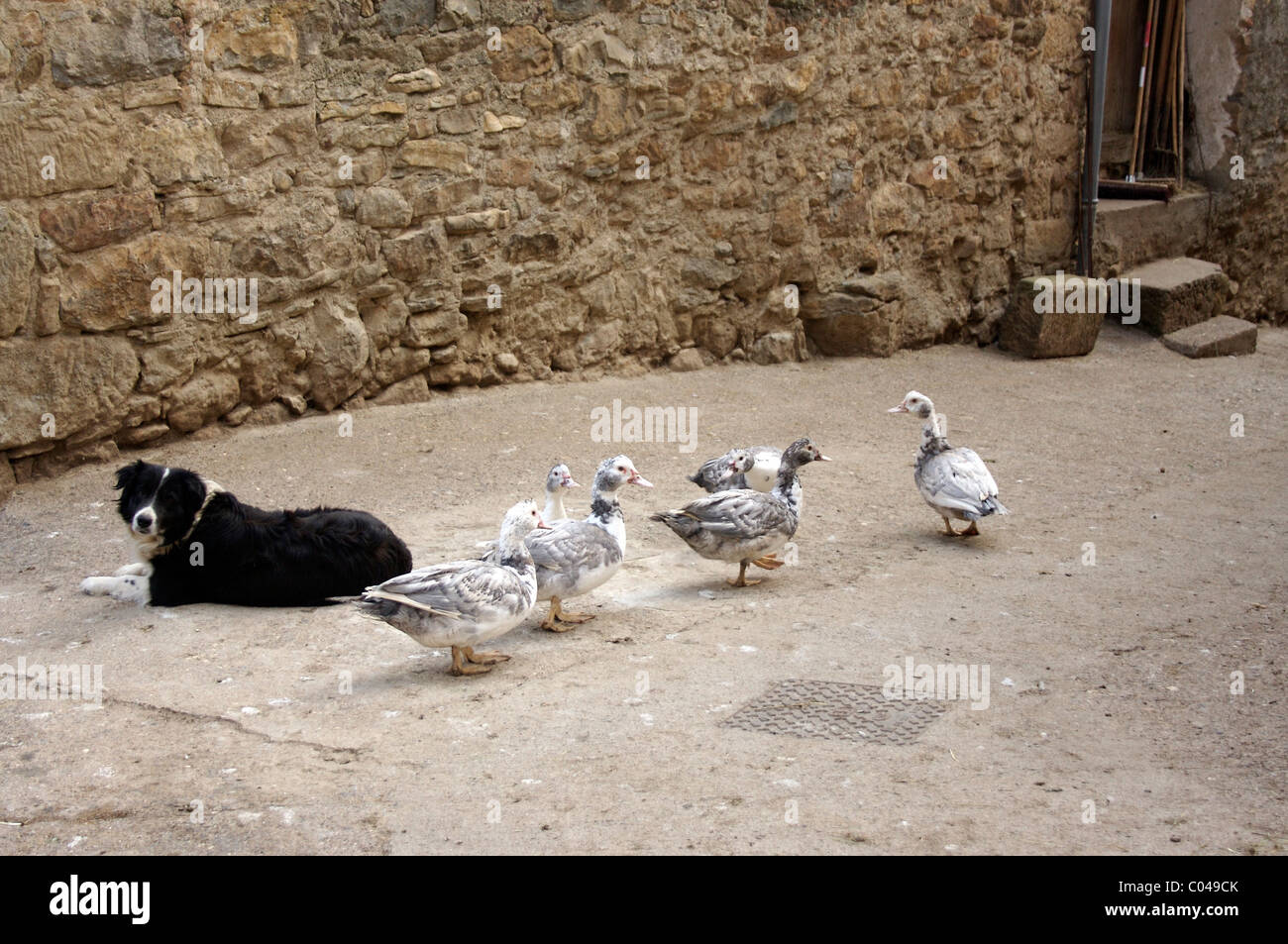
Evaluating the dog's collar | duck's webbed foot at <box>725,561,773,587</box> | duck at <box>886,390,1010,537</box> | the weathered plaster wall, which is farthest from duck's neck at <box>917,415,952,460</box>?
the weathered plaster wall

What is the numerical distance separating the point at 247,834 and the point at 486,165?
5.73m

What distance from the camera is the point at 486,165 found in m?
8.30

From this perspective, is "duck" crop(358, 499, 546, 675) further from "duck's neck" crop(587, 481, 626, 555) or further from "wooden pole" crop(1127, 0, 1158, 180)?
"wooden pole" crop(1127, 0, 1158, 180)

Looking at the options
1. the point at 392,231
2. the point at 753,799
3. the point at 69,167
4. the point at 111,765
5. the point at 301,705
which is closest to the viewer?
the point at 753,799

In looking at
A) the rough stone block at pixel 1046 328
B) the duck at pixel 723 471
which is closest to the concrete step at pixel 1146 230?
the rough stone block at pixel 1046 328

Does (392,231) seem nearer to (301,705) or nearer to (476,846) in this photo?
(301,705)

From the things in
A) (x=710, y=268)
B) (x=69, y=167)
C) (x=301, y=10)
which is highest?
(x=301, y=10)

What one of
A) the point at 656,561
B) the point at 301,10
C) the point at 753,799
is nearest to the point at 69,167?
the point at 301,10

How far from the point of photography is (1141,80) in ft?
39.0

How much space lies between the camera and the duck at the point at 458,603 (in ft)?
14.8

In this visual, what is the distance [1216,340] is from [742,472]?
6096 millimetres

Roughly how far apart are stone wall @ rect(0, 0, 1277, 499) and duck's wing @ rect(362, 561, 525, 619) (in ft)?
11.2

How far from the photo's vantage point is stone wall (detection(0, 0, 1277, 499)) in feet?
22.5

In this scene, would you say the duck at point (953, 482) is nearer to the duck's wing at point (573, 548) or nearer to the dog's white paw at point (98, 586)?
the duck's wing at point (573, 548)
